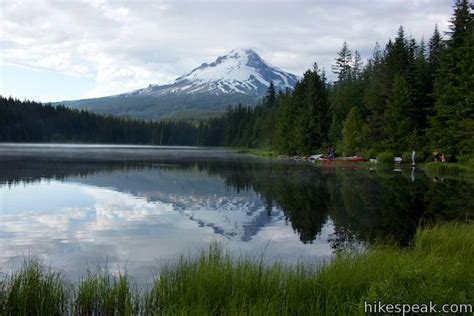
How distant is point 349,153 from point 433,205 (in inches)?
1912

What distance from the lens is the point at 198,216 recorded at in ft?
71.0

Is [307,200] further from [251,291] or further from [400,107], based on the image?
[400,107]

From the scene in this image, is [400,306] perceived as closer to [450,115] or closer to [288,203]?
[288,203]

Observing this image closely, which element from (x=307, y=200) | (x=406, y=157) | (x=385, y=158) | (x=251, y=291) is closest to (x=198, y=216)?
(x=307, y=200)

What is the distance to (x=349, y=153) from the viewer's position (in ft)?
234

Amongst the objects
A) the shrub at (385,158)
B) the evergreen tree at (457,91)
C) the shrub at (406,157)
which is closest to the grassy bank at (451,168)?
the evergreen tree at (457,91)

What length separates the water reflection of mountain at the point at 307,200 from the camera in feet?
61.5

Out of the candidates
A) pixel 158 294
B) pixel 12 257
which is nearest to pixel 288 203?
pixel 12 257

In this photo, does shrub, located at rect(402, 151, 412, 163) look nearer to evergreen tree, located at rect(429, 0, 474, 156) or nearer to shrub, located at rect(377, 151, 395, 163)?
shrub, located at rect(377, 151, 395, 163)

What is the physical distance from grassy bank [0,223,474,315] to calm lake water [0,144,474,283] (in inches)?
106

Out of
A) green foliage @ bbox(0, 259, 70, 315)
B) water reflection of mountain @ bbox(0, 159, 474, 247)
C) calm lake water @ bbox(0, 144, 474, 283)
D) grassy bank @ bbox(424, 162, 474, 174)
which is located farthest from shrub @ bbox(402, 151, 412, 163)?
green foliage @ bbox(0, 259, 70, 315)

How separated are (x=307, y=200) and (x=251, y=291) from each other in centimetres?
1804

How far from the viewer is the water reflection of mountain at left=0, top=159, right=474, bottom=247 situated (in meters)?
18.7

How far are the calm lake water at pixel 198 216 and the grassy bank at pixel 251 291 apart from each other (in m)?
2.69
